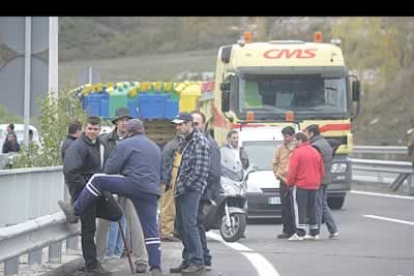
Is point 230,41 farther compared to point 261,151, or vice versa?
point 230,41

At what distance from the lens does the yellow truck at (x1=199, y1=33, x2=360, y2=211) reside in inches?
965

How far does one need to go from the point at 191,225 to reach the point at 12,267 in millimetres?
2329

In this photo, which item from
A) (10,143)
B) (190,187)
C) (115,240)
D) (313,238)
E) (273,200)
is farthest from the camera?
(10,143)

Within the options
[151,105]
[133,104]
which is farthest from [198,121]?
[133,104]

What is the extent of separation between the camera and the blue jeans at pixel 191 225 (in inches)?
510

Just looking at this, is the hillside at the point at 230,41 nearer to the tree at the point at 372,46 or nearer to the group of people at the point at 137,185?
the tree at the point at 372,46

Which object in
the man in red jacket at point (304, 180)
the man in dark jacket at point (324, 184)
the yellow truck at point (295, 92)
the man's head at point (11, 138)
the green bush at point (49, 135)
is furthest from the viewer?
the man's head at point (11, 138)

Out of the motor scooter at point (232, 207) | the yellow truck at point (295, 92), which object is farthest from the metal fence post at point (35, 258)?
the yellow truck at point (295, 92)

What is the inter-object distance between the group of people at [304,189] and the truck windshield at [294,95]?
5.56 m

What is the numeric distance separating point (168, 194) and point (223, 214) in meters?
1.30

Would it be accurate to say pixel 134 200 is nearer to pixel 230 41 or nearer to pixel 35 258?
pixel 35 258

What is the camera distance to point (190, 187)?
12891 mm

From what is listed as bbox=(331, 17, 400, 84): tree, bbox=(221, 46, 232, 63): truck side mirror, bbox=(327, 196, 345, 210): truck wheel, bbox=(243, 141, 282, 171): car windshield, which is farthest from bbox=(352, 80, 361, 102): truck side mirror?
bbox=(331, 17, 400, 84): tree

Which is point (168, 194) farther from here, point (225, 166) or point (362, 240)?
point (362, 240)
